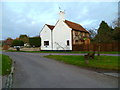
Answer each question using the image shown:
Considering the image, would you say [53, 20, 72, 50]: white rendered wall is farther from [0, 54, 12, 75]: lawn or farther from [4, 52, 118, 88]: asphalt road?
[4, 52, 118, 88]: asphalt road

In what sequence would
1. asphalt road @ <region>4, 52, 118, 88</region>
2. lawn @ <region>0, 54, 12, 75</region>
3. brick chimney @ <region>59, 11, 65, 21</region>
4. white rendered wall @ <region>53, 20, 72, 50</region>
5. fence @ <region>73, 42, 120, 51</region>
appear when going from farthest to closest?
1. brick chimney @ <region>59, 11, 65, 21</region>
2. white rendered wall @ <region>53, 20, 72, 50</region>
3. fence @ <region>73, 42, 120, 51</region>
4. lawn @ <region>0, 54, 12, 75</region>
5. asphalt road @ <region>4, 52, 118, 88</region>

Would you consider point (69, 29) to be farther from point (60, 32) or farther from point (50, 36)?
point (50, 36)

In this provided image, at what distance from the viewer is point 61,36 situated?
104 ft

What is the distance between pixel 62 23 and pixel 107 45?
11108 mm

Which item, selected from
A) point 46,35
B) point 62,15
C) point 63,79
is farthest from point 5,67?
point 62,15

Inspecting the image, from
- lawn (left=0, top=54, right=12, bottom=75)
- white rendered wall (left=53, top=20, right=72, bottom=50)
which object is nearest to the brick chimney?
white rendered wall (left=53, top=20, right=72, bottom=50)

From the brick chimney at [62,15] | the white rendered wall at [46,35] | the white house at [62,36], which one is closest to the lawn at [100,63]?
the white house at [62,36]

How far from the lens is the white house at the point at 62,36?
30594 millimetres

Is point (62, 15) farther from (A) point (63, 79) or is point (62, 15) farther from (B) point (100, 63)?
(A) point (63, 79)

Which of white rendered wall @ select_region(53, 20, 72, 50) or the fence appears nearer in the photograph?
the fence

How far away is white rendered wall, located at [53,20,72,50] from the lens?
3072 cm

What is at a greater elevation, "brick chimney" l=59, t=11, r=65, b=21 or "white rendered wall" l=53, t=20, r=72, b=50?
"brick chimney" l=59, t=11, r=65, b=21

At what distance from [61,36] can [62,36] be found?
0.94ft

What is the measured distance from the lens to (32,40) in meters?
49.1
